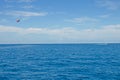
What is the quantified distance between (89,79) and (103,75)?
4471 mm

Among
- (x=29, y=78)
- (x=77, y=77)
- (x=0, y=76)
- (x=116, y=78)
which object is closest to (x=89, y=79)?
(x=77, y=77)

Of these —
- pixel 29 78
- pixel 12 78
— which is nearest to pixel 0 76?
pixel 12 78

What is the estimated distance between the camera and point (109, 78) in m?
38.8

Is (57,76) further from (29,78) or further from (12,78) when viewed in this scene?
(12,78)

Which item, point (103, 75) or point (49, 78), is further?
point (103, 75)

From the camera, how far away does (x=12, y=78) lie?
3897 centimetres

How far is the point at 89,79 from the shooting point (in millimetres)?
38344

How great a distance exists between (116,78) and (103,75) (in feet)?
11.1

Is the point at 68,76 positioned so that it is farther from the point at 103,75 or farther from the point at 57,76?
the point at 103,75

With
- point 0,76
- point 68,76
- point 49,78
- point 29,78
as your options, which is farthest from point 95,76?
point 0,76

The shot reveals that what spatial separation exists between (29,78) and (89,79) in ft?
37.9

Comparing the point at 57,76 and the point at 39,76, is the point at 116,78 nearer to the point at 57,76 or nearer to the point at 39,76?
the point at 57,76

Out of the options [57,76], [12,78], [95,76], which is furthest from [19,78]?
[95,76]

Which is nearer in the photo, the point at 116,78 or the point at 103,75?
the point at 116,78
